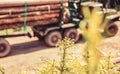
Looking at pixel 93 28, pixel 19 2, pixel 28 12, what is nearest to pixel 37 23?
pixel 28 12

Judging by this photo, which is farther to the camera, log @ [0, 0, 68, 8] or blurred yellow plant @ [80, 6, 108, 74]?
log @ [0, 0, 68, 8]

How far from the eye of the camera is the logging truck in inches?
453

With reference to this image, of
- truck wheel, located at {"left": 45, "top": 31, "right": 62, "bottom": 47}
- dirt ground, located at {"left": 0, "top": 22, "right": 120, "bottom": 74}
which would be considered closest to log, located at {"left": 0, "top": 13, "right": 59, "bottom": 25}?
truck wheel, located at {"left": 45, "top": 31, "right": 62, "bottom": 47}

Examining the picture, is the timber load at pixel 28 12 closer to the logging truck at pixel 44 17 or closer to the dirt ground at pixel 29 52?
the logging truck at pixel 44 17

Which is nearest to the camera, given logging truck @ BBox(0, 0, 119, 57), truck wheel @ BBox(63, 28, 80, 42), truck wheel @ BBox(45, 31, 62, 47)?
logging truck @ BBox(0, 0, 119, 57)

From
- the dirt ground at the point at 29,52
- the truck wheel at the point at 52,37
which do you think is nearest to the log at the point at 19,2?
the truck wheel at the point at 52,37

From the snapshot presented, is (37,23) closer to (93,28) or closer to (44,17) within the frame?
(44,17)

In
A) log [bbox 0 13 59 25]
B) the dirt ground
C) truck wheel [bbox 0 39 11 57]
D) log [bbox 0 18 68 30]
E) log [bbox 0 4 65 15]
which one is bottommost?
the dirt ground

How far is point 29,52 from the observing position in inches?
484

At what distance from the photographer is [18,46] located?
43.4 feet

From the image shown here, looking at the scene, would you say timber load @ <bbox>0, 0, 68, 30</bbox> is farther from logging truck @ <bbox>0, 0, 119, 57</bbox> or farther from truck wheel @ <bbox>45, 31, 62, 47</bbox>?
truck wheel @ <bbox>45, 31, 62, 47</bbox>

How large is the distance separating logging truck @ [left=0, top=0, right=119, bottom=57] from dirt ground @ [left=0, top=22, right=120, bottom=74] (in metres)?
0.45

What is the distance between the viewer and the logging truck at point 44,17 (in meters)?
11.5

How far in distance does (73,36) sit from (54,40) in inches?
46.5
